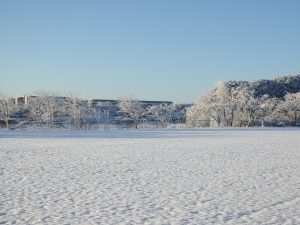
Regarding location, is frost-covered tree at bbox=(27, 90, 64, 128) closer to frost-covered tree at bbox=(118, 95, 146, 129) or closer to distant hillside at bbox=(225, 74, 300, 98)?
frost-covered tree at bbox=(118, 95, 146, 129)

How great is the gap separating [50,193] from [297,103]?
3789 cm

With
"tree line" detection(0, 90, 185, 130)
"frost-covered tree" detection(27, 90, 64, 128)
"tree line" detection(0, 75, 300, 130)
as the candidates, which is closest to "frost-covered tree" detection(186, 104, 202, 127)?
"tree line" detection(0, 75, 300, 130)

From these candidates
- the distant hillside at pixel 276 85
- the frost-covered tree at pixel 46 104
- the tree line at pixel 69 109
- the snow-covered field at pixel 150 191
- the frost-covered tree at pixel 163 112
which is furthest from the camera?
the distant hillside at pixel 276 85

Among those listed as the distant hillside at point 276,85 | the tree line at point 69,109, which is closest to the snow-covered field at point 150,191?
the tree line at point 69,109

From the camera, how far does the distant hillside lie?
52522 mm

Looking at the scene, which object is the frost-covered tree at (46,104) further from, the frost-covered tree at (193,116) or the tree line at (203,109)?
the frost-covered tree at (193,116)

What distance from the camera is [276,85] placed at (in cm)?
5666

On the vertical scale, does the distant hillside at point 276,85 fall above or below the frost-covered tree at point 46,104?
above

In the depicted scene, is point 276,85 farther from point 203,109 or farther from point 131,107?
point 131,107

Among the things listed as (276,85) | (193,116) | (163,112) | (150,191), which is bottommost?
(150,191)

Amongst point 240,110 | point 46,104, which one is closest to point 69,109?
point 46,104

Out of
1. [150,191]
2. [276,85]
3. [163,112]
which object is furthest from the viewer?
[276,85]

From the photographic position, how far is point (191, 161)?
8.55 meters

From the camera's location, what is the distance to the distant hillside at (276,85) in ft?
172
